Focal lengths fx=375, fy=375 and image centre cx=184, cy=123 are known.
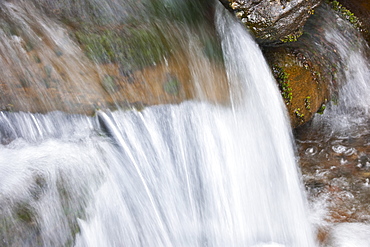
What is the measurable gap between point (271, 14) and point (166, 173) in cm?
210

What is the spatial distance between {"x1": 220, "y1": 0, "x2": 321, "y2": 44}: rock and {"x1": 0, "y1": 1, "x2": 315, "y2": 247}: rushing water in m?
0.16

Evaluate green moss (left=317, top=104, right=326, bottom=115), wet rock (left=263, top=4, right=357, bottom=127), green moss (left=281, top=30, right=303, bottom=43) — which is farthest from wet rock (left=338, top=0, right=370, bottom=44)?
green moss (left=281, top=30, right=303, bottom=43)

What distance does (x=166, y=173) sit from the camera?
3.88 meters

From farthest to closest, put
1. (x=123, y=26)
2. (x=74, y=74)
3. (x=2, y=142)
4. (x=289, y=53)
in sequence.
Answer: (x=289, y=53) → (x=123, y=26) → (x=74, y=74) → (x=2, y=142)

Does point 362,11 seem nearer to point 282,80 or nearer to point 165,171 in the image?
point 282,80

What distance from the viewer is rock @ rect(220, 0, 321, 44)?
4148 millimetres

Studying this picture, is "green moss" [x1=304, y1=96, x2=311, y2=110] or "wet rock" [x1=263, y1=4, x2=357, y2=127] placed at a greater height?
"wet rock" [x1=263, y1=4, x2=357, y2=127]

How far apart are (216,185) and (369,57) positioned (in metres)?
3.24

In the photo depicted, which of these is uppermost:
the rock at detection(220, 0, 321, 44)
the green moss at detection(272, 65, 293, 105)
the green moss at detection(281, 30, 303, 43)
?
the rock at detection(220, 0, 321, 44)

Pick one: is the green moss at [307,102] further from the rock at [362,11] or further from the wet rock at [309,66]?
the rock at [362,11]

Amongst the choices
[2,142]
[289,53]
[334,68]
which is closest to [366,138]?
[334,68]

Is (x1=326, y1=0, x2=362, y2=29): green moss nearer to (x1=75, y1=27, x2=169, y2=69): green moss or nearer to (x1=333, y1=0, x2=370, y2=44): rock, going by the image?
(x1=333, y1=0, x2=370, y2=44): rock

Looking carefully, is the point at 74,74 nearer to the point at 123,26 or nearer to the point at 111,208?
the point at 123,26

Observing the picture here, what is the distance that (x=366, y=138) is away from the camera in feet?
17.1
